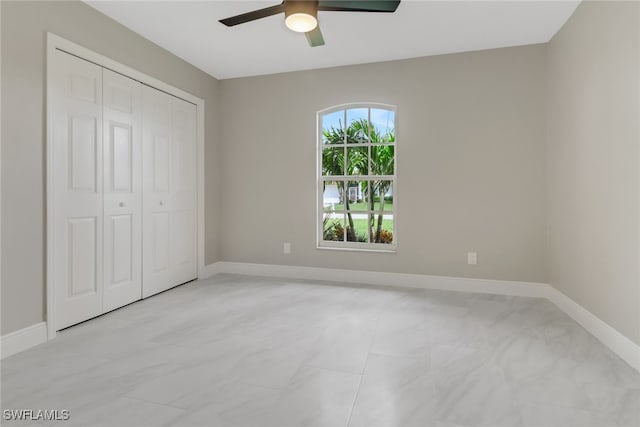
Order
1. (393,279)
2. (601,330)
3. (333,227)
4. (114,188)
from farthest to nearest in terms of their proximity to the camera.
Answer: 1. (333,227)
2. (393,279)
3. (114,188)
4. (601,330)

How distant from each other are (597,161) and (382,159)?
2.04 metres

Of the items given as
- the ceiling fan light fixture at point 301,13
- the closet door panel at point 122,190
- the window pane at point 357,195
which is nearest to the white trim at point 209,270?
the closet door panel at point 122,190

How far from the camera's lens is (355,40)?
3.36m

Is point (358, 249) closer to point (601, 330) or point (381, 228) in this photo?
point (381, 228)

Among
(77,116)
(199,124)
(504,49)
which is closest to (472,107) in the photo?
(504,49)

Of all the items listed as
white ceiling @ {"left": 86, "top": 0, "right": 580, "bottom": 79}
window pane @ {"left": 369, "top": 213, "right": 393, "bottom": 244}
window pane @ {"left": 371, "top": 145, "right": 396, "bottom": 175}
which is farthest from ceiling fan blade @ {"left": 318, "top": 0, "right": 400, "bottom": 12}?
window pane @ {"left": 369, "top": 213, "right": 393, "bottom": 244}

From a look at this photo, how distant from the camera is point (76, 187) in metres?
2.64

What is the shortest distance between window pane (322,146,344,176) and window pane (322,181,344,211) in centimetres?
14

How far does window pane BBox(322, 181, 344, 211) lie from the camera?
13.8ft

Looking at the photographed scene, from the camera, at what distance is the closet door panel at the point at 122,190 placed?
293 centimetres

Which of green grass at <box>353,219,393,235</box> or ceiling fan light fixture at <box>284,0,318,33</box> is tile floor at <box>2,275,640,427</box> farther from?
ceiling fan light fixture at <box>284,0,318,33</box>

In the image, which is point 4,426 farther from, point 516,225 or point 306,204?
point 516,225

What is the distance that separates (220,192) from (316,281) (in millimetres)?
1749

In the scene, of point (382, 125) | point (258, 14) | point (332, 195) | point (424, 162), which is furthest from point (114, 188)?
point (424, 162)
